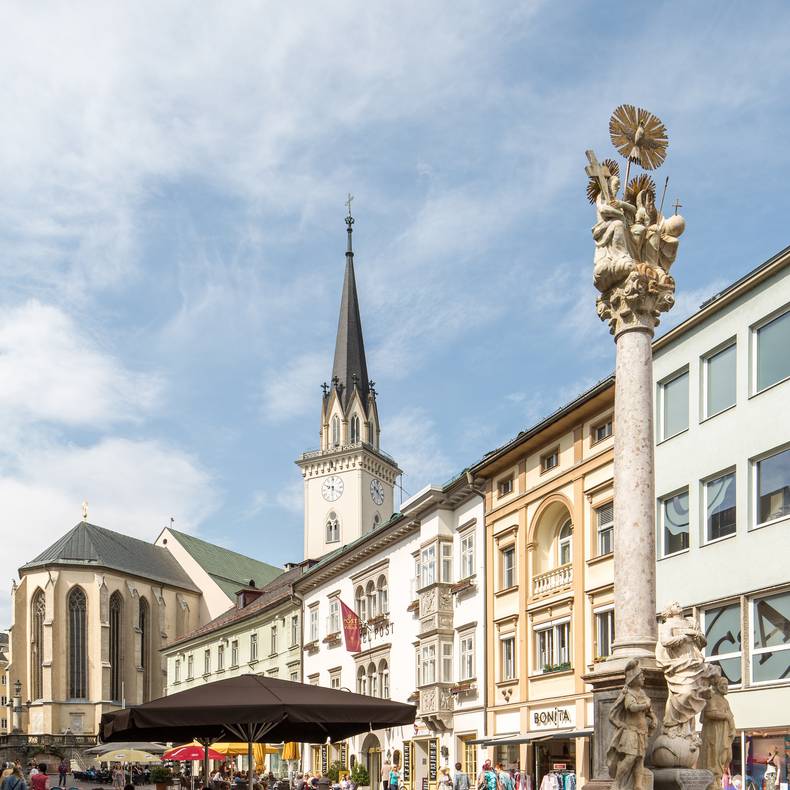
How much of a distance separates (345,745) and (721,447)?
26.3 meters

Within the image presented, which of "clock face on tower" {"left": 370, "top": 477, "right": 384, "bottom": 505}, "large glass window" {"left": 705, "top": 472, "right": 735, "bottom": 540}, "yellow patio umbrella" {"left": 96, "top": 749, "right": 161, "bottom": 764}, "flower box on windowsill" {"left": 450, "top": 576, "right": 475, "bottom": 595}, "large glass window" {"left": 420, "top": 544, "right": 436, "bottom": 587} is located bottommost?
"yellow patio umbrella" {"left": 96, "top": 749, "right": 161, "bottom": 764}

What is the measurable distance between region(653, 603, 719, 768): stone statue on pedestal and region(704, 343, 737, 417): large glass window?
11.2 m

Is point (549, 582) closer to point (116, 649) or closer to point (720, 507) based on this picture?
point (720, 507)

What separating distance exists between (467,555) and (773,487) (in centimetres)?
1516

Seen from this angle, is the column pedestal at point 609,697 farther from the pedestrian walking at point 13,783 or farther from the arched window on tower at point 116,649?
the arched window on tower at point 116,649

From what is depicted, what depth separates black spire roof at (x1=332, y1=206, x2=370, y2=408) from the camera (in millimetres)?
104250

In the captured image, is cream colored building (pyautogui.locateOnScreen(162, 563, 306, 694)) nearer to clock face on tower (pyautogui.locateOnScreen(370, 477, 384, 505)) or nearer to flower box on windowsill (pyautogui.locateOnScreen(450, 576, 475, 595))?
flower box on windowsill (pyautogui.locateOnScreen(450, 576, 475, 595))

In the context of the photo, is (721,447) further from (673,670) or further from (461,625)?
(461,625)

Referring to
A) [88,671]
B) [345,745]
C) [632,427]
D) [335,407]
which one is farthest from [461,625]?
[335,407]

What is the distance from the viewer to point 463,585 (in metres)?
36.5

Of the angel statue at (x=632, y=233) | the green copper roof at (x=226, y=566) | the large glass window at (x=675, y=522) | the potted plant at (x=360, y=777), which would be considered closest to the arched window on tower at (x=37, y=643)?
→ the green copper roof at (x=226, y=566)

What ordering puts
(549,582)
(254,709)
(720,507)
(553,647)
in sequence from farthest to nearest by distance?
(549,582)
(553,647)
(720,507)
(254,709)

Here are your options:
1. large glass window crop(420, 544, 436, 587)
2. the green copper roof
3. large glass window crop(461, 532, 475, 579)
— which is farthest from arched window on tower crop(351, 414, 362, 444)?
large glass window crop(461, 532, 475, 579)

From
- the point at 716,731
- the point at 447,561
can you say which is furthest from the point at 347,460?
the point at 716,731
